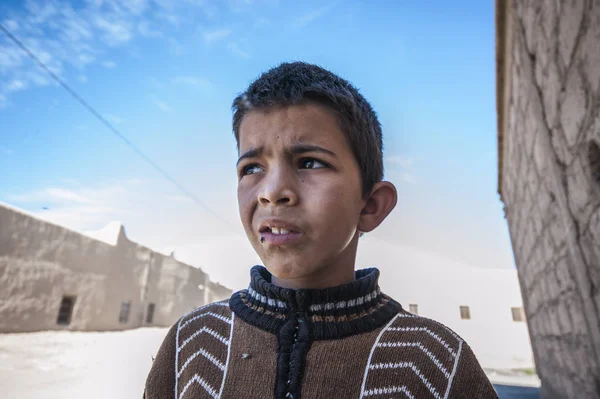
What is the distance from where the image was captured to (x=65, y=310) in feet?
33.2

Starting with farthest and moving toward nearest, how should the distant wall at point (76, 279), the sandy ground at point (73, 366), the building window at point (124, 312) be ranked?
the building window at point (124, 312)
the distant wall at point (76, 279)
the sandy ground at point (73, 366)

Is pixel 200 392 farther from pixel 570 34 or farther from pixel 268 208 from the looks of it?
pixel 570 34

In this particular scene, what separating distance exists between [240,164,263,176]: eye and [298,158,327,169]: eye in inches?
4.5

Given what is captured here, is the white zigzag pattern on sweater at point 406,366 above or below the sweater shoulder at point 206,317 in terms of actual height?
below

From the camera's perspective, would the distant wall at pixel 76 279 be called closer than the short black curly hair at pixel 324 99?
No

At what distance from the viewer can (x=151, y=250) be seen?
590 inches

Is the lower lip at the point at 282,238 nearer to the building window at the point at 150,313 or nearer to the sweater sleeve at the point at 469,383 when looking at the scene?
the sweater sleeve at the point at 469,383

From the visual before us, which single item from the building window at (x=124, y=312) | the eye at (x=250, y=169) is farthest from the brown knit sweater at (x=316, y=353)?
the building window at (x=124, y=312)

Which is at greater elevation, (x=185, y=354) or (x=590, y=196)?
(x=590, y=196)

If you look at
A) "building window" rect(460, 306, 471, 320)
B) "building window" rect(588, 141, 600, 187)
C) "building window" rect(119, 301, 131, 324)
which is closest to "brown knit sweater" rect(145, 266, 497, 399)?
"building window" rect(588, 141, 600, 187)

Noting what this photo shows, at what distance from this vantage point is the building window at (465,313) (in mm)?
13672

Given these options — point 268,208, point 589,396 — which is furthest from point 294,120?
point 589,396

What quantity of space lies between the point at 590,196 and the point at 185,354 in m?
1.33

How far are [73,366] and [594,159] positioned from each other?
841 cm
